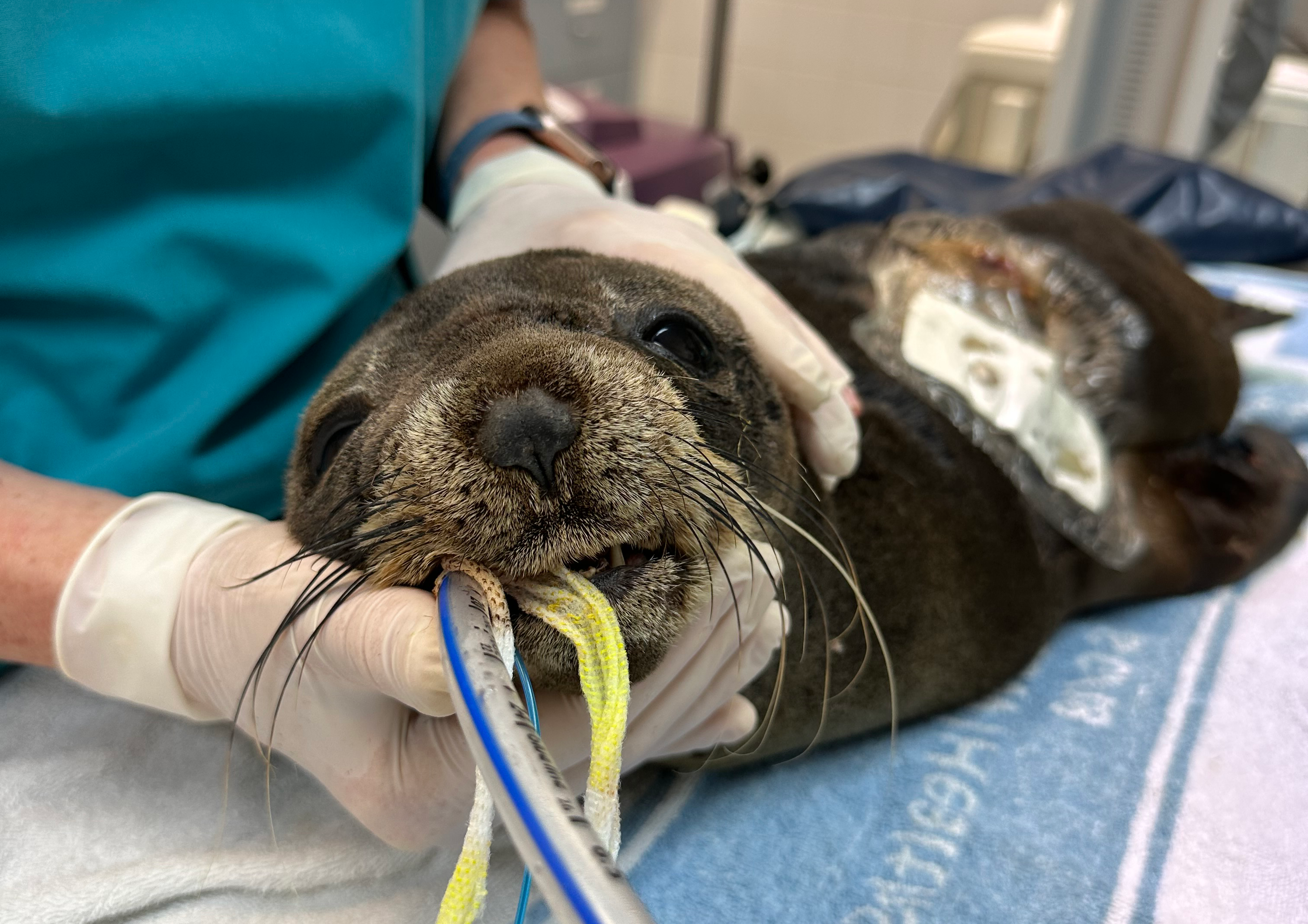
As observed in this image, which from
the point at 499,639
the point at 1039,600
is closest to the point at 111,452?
the point at 499,639

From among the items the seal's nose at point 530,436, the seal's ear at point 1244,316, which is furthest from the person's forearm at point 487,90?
the seal's ear at point 1244,316

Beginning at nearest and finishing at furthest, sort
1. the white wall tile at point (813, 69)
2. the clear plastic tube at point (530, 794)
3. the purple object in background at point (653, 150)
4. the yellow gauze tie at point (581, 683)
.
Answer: the clear plastic tube at point (530, 794) < the yellow gauze tie at point (581, 683) < the purple object in background at point (653, 150) < the white wall tile at point (813, 69)

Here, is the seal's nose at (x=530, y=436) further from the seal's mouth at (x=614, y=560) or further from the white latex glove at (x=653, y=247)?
the white latex glove at (x=653, y=247)

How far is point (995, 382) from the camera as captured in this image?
6.22ft

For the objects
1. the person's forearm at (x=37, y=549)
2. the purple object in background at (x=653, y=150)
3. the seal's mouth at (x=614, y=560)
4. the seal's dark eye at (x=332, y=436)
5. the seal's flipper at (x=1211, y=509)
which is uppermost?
the seal's mouth at (x=614, y=560)

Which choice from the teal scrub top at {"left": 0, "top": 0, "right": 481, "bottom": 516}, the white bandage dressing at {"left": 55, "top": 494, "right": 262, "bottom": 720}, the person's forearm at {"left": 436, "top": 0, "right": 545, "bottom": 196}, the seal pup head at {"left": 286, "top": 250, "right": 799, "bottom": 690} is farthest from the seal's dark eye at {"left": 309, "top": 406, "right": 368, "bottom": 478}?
the person's forearm at {"left": 436, "top": 0, "right": 545, "bottom": 196}

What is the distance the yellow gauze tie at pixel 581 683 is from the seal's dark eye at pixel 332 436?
0.36m

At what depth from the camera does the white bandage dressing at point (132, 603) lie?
3.52 ft

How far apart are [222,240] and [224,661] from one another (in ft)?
2.18

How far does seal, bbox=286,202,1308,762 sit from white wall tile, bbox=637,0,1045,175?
9.89 feet

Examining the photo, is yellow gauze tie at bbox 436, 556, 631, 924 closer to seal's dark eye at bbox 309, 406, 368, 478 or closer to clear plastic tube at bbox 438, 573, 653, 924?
clear plastic tube at bbox 438, 573, 653, 924

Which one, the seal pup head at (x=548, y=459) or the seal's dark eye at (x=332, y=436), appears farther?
the seal's dark eye at (x=332, y=436)

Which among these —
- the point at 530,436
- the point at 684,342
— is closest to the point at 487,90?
the point at 684,342

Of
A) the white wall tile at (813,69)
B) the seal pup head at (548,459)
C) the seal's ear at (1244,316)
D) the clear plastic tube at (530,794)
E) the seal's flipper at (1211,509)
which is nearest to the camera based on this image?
the clear plastic tube at (530,794)
